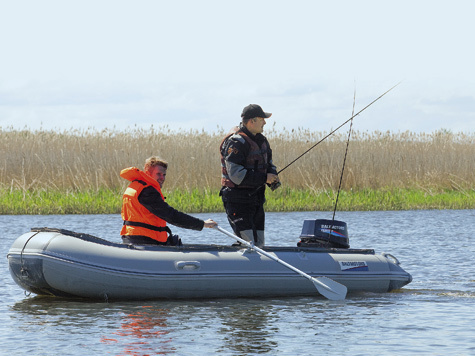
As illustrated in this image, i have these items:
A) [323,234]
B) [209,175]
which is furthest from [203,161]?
[323,234]

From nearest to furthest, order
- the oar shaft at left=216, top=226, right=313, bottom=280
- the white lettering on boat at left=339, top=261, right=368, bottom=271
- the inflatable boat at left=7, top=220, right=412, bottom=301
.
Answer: the inflatable boat at left=7, top=220, right=412, bottom=301
the oar shaft at left=216, top=226, right=313, bottom=280
the white lettering on boat at left=339, top=261, right=368, bottom=271

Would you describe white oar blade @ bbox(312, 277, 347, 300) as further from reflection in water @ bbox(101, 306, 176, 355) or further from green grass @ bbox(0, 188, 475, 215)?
green grass @ bbox(0, 188, 475, 215)

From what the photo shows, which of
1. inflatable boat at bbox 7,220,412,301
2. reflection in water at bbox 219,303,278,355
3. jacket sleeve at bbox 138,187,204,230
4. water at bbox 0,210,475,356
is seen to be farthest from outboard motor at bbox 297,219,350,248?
jacket sleeve at bbox 138,187,204,230

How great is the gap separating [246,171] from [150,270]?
46.0 inches

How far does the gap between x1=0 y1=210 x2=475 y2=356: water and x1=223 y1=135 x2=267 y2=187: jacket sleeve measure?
3.45 ft

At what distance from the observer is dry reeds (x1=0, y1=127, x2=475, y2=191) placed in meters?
17.3

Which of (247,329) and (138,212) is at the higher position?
(138,212)

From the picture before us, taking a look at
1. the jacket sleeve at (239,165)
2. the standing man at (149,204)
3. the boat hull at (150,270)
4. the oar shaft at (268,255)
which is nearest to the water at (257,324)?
the boat hull at (150,270)

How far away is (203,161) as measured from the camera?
17406 mm

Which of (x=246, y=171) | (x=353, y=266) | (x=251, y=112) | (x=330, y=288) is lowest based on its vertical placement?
(x=330, y=288)

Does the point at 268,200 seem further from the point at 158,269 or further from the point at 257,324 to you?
the point at 257,324

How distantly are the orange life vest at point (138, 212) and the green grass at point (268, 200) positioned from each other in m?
7.92

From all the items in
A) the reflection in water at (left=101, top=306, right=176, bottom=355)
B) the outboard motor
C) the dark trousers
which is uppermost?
the dark trousers

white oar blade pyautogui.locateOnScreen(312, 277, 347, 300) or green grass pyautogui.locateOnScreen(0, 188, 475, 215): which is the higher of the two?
green grass pyautogui.locateOnScreen(0, 188, 475, 215)
